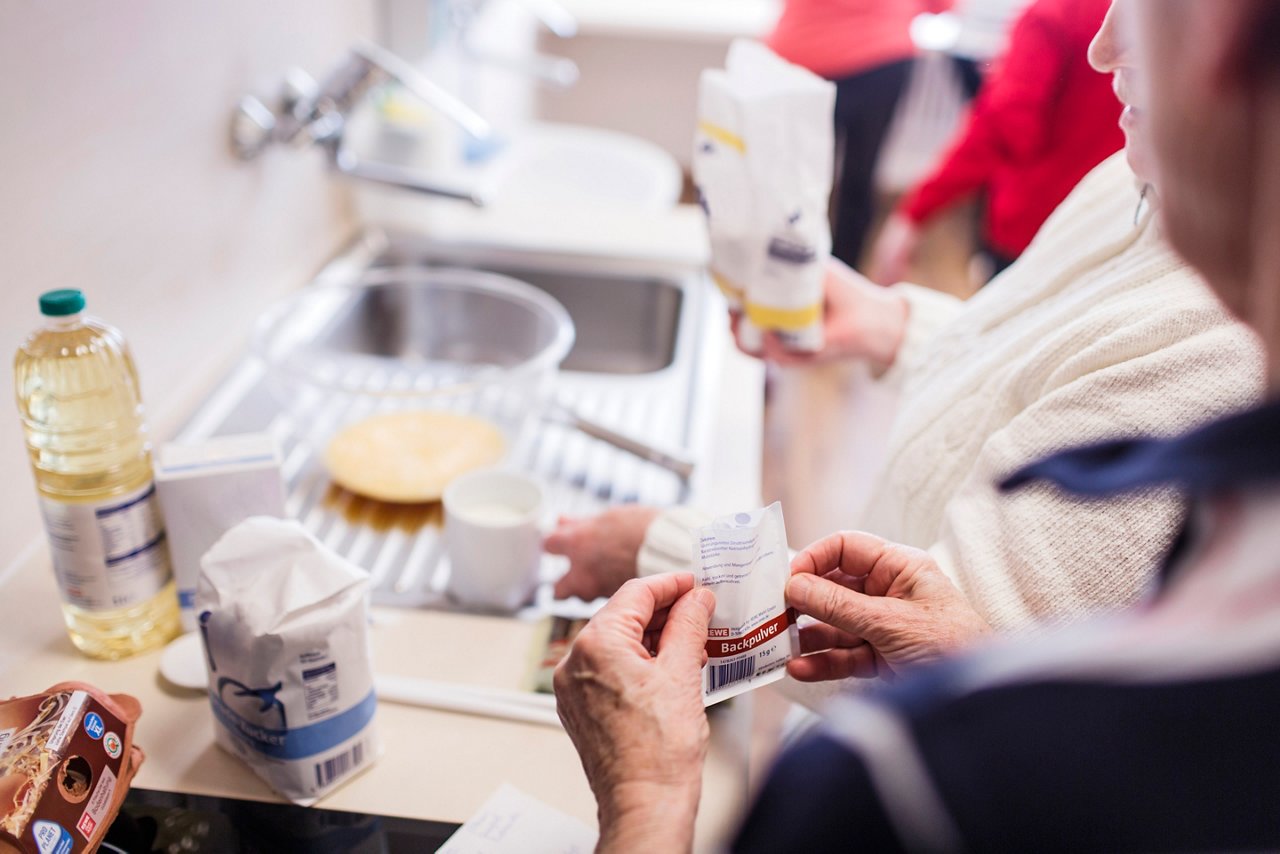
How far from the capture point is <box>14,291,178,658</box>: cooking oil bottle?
2.45 feet

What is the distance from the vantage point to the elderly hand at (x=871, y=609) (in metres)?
0.65

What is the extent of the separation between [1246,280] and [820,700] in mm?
520

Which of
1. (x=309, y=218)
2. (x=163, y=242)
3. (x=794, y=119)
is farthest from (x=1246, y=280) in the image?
(x=309, y=218)

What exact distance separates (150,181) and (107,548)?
0.49 meters

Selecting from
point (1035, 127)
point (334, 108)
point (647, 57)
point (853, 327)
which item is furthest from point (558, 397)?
point (647, 57)

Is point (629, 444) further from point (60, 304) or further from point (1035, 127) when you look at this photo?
point (1035, 127)

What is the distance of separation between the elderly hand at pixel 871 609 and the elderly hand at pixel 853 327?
0.45m

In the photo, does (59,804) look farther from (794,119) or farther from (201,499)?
(794,119)

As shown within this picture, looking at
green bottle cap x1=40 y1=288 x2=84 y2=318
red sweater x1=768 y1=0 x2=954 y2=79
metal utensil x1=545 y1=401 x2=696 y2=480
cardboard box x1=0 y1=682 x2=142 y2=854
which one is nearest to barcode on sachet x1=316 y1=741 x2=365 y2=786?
cardboard box x1=0 y1=682 x2=142 y2=854

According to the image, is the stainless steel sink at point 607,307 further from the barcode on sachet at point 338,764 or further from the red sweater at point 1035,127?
the barcode on sachet at point 338,764

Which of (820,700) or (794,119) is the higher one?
(794,119)

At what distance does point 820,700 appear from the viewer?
813 mm

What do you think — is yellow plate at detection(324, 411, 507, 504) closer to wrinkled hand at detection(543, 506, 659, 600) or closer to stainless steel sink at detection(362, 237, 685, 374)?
wrinkled hand at detection(543, 506, 659, 600)

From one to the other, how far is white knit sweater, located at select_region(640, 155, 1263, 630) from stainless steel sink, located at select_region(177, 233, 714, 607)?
26cm
